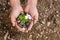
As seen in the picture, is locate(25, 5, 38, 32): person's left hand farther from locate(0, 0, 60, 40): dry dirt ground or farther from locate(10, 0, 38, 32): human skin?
locate(0, 0, 60, 40): dry dirt ground

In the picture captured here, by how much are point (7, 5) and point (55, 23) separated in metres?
0.42

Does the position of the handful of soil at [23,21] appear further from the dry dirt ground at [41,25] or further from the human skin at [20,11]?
the dry dirt ground at [41,25]

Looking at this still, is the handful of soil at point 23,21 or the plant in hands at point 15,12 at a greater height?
the plant in hands at point 15,12

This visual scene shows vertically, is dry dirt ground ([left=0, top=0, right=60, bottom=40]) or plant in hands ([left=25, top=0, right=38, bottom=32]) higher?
plant in hands ([left=25, top=0, right=38, bottom=32])

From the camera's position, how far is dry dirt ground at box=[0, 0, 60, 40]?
173 cm

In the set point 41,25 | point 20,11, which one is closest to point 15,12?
point 20,11

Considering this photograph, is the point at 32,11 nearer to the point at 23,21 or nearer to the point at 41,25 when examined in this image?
the point at 23,21

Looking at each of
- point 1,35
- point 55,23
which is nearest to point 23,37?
point 1,35

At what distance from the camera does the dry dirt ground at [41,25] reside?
1.73 metres

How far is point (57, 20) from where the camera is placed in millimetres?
1800

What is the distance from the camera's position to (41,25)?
5.83 ft

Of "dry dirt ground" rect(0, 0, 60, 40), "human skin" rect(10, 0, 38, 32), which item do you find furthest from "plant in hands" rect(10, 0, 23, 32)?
"dry dirt ground" rect(0, 0, 60, 40)

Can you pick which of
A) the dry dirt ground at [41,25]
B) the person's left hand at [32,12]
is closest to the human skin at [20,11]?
the person's left hand at [32,12]

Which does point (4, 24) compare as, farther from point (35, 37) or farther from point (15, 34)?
point (35, 37)
